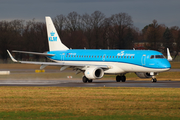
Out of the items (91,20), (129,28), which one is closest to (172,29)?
(129,28)

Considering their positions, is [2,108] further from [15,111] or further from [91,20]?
[91,20]

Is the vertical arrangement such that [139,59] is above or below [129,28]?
below

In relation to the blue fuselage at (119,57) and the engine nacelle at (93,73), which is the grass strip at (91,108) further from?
the engine nacelle at (93,73)

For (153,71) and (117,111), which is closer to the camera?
(117,111)

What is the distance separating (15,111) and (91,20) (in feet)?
300

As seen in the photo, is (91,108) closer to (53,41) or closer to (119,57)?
(119,57)

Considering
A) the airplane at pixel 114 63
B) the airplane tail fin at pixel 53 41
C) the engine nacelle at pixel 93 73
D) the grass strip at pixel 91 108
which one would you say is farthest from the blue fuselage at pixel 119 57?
the grass strip at pixel 91 108

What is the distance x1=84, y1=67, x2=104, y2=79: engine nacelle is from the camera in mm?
37688

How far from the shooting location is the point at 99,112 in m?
15.4

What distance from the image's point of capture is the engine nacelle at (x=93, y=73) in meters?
37.7

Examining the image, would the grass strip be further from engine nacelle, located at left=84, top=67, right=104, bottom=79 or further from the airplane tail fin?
the airplane tail fin

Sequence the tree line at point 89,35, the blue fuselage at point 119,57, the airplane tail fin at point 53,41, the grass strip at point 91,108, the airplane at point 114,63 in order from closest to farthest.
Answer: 1. the grass strip at point 91,108
2. the blue fuselage at point 119,57
3. the airplane at point 114,63
4. the airplane tail fin at point 53,41
5. the tree line at point 89,35

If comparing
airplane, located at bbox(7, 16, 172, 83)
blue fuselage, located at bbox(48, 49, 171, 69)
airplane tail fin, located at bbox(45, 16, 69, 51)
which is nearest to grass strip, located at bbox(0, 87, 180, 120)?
blue fuselage, located at bbox(48, 49, 171, 69)

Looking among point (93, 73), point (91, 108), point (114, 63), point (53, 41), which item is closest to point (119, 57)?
point (114, 63)
